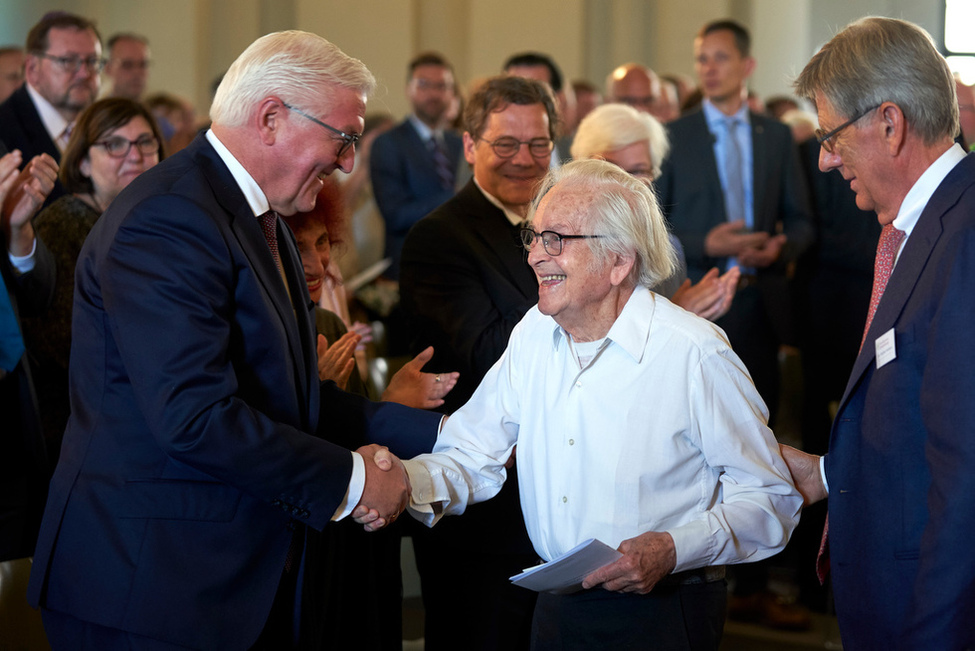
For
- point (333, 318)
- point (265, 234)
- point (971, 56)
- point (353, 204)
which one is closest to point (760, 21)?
point (971, 56)

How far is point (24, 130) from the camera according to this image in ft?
14.3

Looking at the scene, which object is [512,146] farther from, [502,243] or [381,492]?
[381,492]

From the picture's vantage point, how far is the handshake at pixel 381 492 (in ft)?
7.34

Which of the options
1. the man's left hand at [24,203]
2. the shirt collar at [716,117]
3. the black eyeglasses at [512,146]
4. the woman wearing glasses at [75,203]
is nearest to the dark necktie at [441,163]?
the shirt collar at [716,117]

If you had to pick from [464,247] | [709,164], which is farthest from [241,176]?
[709,164]

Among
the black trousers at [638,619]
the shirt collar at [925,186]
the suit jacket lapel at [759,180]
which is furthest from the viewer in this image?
the suit jacket lapel at [759,180]

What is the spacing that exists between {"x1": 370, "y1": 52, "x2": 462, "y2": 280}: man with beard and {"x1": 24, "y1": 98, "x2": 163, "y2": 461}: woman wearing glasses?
253cm

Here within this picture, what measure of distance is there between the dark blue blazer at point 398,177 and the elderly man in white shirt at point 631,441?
398cm

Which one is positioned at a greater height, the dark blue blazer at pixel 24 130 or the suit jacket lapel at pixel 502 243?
the dark blue blazer at pixel 24 130

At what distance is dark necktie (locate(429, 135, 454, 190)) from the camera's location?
6562mm

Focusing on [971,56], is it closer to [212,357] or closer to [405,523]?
[405,523]

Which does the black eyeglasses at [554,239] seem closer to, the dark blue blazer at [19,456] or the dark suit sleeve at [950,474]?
the dark suit sleeve at [950,474]

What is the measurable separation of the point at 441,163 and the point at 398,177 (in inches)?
14.0

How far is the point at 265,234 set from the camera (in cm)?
236
